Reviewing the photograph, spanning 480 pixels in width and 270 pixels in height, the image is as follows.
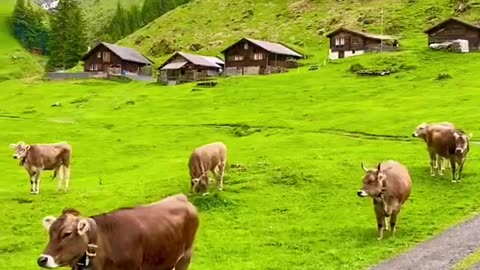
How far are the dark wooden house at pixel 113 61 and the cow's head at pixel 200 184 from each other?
101m

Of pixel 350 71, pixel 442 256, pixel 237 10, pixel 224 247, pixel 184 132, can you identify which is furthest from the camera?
pixel 237 10

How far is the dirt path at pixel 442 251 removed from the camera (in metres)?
20.0

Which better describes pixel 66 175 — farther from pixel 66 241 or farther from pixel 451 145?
pixel 66 241

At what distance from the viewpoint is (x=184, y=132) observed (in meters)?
60.8

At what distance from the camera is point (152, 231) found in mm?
14234

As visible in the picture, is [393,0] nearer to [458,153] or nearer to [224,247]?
[458,153]

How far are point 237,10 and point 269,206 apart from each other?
152 m

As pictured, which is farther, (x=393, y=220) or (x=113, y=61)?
(x=113, y=61)

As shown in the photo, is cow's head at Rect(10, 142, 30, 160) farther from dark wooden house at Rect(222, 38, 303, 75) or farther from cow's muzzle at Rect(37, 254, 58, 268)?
dark wooden house at Rect(222, 38, 303, 75)

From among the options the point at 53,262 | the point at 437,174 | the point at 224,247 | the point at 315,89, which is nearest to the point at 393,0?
the point at 315,89

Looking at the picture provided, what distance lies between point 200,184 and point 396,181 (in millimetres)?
10057

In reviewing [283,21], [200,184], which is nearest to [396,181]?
[200,184]

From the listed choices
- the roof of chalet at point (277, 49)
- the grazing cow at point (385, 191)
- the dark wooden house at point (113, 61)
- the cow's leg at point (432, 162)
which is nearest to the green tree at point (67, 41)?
the dark wooden house at point (113, 61)

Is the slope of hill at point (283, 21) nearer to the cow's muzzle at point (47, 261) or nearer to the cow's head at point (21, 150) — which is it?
the cow's head at point (21, 150)
